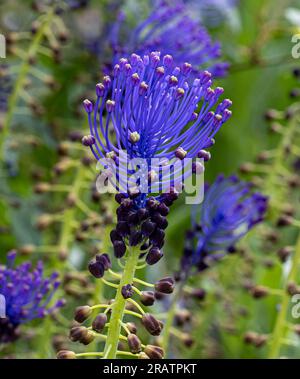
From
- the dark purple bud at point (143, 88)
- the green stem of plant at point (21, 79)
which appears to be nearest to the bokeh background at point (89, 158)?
the green stem of plant at point (21, 79)

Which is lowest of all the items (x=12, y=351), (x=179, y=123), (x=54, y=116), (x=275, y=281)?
(x=12, y=351)

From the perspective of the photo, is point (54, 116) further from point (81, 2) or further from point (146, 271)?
point (146, 271)

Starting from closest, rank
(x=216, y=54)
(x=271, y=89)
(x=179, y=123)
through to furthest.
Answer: (x=179, y=123), (x=216, y=54), (x=271, y=89)

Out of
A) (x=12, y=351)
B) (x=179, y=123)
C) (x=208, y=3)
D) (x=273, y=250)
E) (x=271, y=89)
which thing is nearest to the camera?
(x=179, y=123)

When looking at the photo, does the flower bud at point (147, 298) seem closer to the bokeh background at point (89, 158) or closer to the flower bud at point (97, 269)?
the flower bud at point (97, 269)

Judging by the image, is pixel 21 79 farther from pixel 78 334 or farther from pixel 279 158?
Answer: pixel 78 334

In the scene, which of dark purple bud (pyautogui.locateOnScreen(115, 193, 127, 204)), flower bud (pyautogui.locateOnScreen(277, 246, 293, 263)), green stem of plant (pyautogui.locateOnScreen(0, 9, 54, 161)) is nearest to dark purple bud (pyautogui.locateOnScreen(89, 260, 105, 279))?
dark purple bud (pyautogui.locateOnScreen(115, 193, 127, 204))

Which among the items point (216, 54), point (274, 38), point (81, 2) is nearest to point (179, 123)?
point (216, 54)
